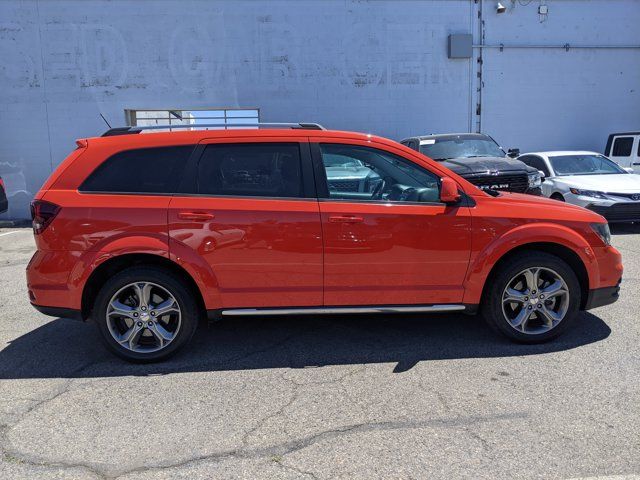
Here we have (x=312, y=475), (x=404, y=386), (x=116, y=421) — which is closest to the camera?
(x=312, y=475)

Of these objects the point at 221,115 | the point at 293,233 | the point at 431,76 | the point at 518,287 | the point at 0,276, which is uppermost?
the point at 431,76

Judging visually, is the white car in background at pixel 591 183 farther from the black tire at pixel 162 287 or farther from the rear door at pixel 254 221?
the black tire at pixel 162 287

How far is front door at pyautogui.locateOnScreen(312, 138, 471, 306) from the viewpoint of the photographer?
13.3ft

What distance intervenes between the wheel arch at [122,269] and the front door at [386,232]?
1117 millimetres

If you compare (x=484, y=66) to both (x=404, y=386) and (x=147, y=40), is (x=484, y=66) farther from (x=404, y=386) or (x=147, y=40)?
(x=404, y=386)

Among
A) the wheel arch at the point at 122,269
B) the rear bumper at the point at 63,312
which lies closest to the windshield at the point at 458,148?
the wheel arch at the point at 122,269

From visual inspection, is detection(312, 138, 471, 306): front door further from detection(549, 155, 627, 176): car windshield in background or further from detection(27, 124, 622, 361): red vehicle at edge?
detection(549, 155, 627, 176): car windshield in background

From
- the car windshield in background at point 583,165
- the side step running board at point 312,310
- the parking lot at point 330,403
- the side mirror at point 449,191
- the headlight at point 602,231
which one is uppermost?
the side mirror at point 449,191

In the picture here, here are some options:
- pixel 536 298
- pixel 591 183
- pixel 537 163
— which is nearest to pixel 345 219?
pixel 536 298

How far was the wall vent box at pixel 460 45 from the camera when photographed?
1388cm

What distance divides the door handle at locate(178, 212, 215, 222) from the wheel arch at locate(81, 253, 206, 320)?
0.36 metres

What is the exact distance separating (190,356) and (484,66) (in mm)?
12860

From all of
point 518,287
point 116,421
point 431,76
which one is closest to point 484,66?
point 431,76

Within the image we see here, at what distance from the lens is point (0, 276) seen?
7293 millimetres
